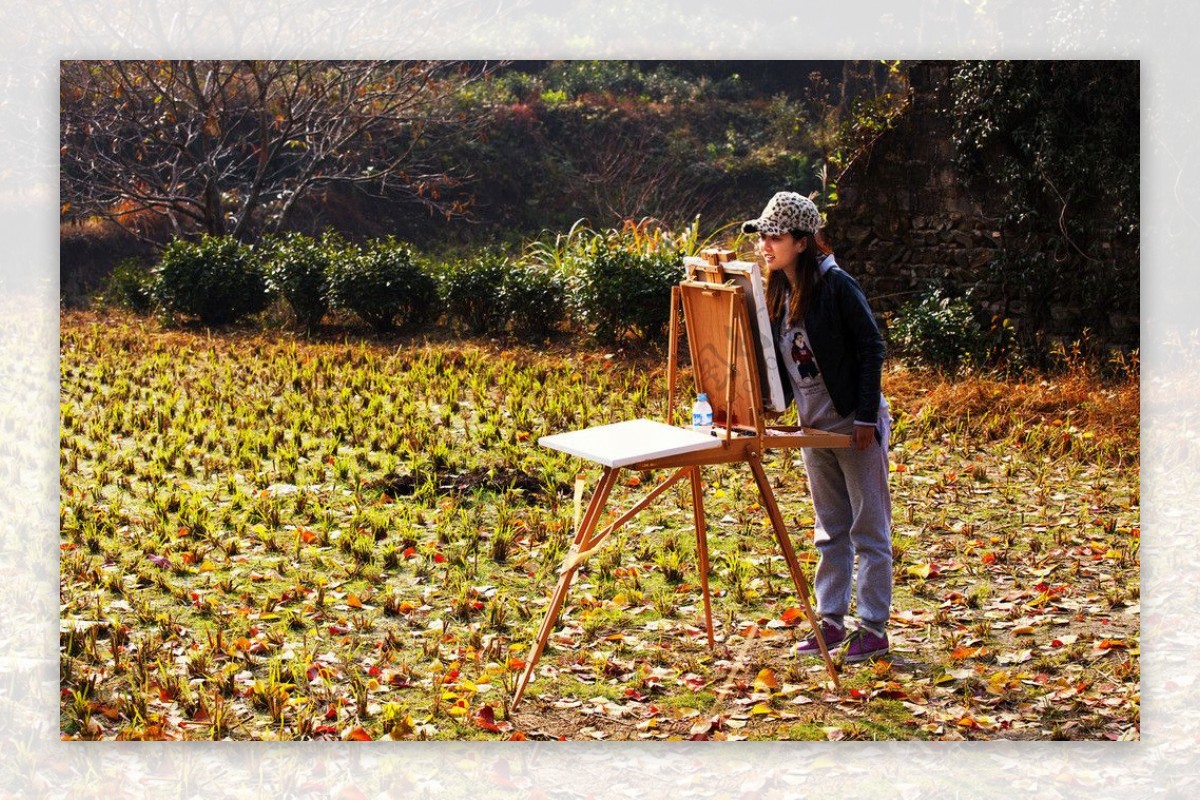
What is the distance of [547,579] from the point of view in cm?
576

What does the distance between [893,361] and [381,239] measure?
9.59 m

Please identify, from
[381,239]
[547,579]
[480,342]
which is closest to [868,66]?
[381,239]

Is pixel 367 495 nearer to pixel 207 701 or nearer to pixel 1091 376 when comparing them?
pixel 207 701

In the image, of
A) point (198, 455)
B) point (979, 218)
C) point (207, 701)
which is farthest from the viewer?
point (979, 218)

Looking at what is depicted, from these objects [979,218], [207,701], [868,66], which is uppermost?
[868,66]

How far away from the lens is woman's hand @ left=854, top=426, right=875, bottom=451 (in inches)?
177

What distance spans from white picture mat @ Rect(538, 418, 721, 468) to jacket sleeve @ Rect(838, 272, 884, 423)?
0.52 meters

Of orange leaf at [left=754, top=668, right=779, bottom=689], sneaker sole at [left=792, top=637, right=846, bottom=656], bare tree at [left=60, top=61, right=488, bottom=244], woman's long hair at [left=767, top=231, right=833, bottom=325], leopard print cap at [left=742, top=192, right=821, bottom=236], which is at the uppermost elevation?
bare tree at [left=60, top=61, right=488, bottom=244]

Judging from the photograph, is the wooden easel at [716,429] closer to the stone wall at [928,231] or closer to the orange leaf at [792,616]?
the orange leaf at [792,616]

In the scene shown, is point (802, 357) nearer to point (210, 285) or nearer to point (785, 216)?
point (785, 216)

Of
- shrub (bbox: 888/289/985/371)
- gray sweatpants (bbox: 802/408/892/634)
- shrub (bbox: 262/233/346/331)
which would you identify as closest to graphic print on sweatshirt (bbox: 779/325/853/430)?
gray sweatpants (bbox: 802/408/892/634)

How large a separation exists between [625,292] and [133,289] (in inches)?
190

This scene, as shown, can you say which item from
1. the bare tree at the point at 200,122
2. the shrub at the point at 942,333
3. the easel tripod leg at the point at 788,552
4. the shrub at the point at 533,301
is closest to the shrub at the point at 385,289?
the shrub at the point at 533,301

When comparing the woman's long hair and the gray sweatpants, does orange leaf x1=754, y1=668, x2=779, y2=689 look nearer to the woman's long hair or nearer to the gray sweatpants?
the gray sweatpants
